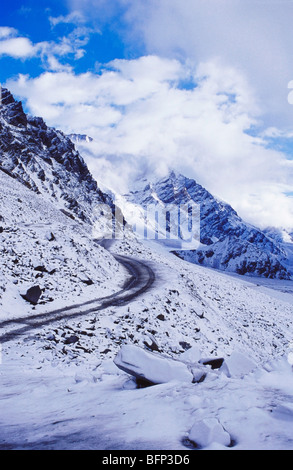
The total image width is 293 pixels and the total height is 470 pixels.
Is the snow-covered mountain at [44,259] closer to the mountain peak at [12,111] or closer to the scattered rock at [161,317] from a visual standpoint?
the scattered rock at [161,317]

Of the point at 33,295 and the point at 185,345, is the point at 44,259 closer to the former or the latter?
the point at 33,295

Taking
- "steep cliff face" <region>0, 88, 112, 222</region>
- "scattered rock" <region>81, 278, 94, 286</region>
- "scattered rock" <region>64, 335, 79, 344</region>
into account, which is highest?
"steep cliff face" <region>0, 88, 112, 222</region>

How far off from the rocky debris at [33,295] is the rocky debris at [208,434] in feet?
44.8

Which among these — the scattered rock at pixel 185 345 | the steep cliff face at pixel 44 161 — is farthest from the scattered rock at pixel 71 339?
the steep cliff face at pixel 44 161

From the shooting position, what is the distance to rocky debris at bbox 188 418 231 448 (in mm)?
3896

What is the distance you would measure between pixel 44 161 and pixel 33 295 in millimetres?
96885

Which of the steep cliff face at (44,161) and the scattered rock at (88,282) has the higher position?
the steep cliff face at (44,161)

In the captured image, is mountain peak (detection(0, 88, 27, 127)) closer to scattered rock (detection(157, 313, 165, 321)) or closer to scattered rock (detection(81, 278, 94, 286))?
scattered rock (detection(81, 278, 94, 286))

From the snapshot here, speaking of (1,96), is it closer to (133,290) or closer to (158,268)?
(158,268)

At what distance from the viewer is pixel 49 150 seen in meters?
115

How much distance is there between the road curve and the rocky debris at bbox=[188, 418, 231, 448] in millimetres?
9419

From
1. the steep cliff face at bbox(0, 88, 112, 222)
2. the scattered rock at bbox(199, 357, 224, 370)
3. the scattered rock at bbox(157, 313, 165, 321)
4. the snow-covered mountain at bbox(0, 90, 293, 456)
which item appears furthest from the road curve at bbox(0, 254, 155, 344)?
the steep cliff face at bbox(0, 88, 112, 222)

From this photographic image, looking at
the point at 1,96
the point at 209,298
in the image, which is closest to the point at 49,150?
the point at 1,96

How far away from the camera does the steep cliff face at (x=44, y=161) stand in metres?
83.6
